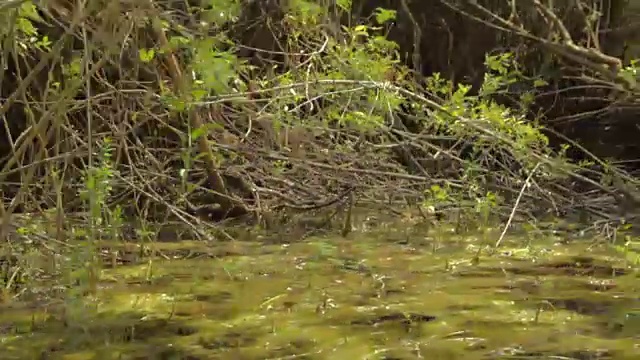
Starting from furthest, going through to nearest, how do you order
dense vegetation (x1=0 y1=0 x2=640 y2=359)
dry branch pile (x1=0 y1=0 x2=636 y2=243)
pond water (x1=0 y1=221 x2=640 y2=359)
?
1. dry branch pile (x1=0 y1=0 x2=636 y2=243)
2. dense vegetation (x1=0 y1=0 x2=640 y2=359)
3. pond water (x1=0 y1=221 x2=640 y2=359)

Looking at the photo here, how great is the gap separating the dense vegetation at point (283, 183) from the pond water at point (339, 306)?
0.01 metres

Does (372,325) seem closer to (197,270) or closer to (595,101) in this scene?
(197,270)

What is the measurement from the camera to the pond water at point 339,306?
82.5 inches

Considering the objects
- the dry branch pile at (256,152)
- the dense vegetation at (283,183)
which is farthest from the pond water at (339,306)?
the dry branch pile at (256,152)

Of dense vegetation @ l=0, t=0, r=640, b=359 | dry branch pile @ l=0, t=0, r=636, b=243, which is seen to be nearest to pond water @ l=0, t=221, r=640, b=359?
dense vegetation @ l=0, t=0, r=640, b=359

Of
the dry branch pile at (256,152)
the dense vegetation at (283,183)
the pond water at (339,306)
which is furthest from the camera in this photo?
the dry branch pile at (256,152)

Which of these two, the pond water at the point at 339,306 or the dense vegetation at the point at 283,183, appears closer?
the pond water at the point at 339,306

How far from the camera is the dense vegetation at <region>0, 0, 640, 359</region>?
227cm

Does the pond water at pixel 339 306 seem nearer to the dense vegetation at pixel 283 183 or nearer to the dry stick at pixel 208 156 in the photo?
the dense vegetation at pixel 283 183

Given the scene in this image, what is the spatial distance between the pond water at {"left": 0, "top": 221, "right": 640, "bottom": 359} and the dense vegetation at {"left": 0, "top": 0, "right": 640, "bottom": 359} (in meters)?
0.01

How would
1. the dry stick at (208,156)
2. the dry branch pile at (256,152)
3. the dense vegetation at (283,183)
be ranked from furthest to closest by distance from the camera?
the dry branch pile at (256,152)
the dry stick at (208,156)
the dense vegetation at (283,183)

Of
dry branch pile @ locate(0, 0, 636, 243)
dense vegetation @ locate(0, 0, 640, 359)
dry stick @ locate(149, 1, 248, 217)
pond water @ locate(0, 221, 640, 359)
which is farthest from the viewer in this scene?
dry branch pile @ locate(0, 0, 636, 243)

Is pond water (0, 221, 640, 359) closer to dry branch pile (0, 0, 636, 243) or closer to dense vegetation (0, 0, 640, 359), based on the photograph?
dense vegetation (0, 0, 640, 359)

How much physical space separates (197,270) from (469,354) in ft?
3.62
